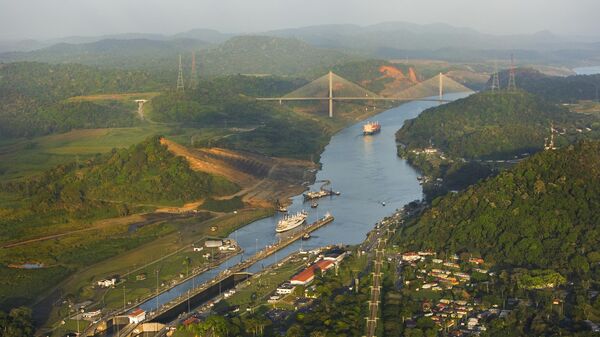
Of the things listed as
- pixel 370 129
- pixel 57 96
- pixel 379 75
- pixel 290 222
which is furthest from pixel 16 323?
pixel 379 75

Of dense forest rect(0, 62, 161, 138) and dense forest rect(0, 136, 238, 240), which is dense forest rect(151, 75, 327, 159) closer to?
dense forest rect(0, 62, 161, 138)

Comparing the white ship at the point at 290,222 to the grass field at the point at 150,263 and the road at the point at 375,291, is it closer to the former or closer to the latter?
the grass field at the point at 150,263

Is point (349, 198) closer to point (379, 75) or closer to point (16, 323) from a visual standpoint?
point (16, 323)

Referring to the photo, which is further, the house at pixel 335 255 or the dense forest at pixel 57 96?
the dense forest at pixel 57 96

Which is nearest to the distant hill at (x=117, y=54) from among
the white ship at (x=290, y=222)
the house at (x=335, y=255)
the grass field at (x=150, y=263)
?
the white ship at (x=290, y=222)

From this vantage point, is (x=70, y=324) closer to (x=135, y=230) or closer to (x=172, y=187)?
(x=135, y=230)

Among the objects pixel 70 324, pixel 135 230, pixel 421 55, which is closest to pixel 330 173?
pixel 135 230

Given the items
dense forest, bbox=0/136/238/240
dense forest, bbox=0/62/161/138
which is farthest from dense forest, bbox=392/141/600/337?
dense forest, bbox=0/62/161/138
